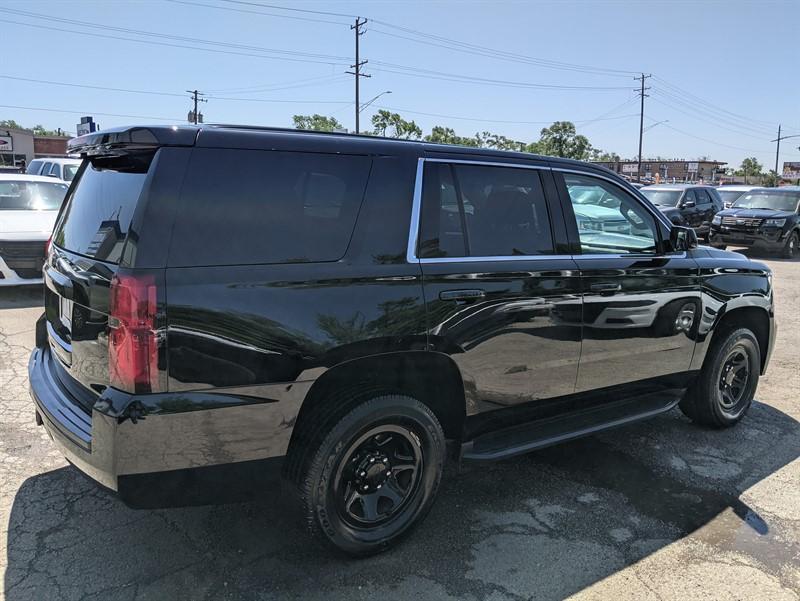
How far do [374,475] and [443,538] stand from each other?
0.56m

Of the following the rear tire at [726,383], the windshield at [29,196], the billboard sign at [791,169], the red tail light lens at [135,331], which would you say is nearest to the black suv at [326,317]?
the red tail light lens at [135,331]

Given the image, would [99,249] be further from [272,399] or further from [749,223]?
[749,223]

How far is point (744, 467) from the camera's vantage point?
4.12 metres

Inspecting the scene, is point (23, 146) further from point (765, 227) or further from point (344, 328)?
point (344, 328)

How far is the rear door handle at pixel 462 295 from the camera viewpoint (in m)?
3.00

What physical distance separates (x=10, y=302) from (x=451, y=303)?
25.2 feet

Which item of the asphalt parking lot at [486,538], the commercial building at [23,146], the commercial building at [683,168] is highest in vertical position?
the commercial building at [683,168]

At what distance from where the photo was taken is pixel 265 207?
2611mm

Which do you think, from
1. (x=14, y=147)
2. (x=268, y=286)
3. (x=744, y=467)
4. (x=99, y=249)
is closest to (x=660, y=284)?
(x=744, y=467)

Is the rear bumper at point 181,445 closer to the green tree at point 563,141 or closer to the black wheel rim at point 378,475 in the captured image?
the black wheel rim at point 378,475

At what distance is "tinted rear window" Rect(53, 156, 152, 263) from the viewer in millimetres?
2529

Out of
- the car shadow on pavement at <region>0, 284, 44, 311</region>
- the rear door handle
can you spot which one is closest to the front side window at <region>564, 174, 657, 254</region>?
the rear door handle

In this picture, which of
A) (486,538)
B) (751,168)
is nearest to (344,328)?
(486,538)

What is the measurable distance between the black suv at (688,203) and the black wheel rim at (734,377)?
12.4m
